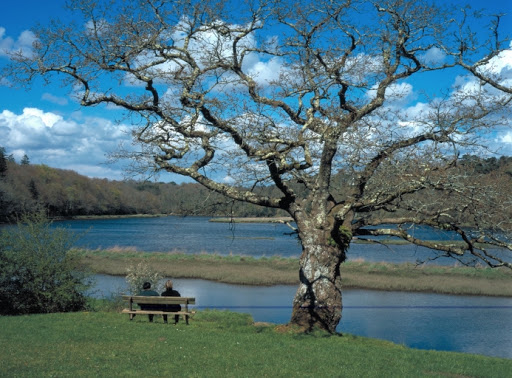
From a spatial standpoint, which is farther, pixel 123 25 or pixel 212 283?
pixel 212 283

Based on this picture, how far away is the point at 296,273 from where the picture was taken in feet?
114

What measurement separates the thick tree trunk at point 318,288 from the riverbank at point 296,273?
1880cm

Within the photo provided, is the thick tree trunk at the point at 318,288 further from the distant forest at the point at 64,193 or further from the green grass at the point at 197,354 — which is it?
the distant forest at the point at 64,193

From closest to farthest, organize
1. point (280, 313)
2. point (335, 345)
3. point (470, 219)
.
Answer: point (335, 345), point (470, 219), point (280, 313)

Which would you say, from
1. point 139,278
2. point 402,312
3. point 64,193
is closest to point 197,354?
point 139,278

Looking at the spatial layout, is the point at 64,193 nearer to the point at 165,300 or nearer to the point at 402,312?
the point at 402,312

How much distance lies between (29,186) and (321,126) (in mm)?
108997

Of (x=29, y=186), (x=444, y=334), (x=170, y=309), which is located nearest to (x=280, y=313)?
(x=444, y=334)

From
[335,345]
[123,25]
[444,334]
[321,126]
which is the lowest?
[444,334]

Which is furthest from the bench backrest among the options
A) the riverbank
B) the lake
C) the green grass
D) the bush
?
the riverbank

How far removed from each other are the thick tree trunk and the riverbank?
1880 cm

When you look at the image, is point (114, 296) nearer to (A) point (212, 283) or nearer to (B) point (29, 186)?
(A) point (212, 283)

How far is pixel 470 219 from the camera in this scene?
45.5ft

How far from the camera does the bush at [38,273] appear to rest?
49.8ft
